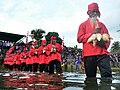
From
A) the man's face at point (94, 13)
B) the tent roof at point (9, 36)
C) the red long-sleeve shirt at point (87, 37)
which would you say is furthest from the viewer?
the tent roof at point (9, 36)

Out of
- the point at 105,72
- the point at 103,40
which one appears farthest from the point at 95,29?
the point at 105,72

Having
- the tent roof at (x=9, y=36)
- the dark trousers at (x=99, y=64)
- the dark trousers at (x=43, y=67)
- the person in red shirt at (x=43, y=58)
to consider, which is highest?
the tent roof at (x=9, y=36)

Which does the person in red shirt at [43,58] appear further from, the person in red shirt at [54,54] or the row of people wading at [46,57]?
the person in red shirt at [54,54]

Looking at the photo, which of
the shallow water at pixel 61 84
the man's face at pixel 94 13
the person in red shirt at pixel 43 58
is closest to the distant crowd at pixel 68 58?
the person in red shirt at pixel 43 58

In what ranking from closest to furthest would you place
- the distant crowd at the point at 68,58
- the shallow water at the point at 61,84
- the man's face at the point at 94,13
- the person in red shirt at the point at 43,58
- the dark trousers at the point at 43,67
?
the shallow water at the point at 61,84 < the man's face at the point at 94,13 < the person in red shirt at the point at 43,58 < the dark trousers at the point at 43,67 < the distant crowd at the point at 68,58

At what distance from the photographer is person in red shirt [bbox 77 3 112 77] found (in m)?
6.54

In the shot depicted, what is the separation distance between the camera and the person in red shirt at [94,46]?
6.54 metres

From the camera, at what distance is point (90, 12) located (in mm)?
7008

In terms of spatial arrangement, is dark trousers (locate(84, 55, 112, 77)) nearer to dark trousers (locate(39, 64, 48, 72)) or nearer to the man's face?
the man's face

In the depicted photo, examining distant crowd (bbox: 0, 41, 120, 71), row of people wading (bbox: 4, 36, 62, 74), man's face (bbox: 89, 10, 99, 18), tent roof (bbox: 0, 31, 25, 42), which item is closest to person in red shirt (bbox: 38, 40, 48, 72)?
row of people wading (bbox: 4, 36, 62, 74)

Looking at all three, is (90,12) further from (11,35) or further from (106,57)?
(11,35)

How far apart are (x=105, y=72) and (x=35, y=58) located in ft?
39.0

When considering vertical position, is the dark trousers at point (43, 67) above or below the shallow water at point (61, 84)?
above

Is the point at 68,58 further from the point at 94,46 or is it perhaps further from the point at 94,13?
the point at 94,46
